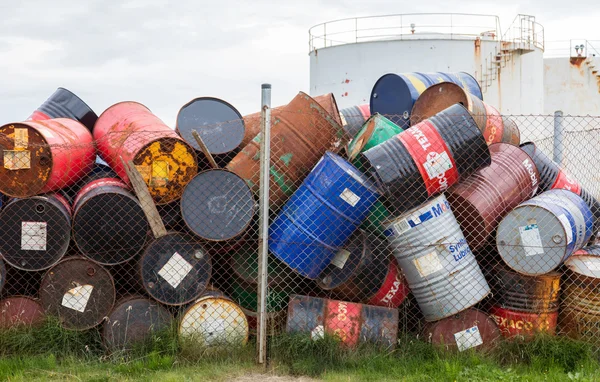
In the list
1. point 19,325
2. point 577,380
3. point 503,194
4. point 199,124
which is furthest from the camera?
point 199,124

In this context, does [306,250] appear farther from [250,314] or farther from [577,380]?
[577,380]

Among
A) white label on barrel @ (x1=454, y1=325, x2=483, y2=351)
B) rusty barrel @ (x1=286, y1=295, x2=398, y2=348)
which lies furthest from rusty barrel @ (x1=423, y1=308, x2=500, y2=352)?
rusty barrel @ (x1=286, y1=295, x2=398, y2=348)

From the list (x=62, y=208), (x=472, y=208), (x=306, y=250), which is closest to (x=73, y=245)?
(x=62, y=208)

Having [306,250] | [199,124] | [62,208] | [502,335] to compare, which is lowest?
[502,335]

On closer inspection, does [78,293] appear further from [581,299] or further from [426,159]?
[581,299]

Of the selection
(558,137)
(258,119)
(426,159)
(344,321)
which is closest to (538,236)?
(426,159)

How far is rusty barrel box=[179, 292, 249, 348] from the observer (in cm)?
514

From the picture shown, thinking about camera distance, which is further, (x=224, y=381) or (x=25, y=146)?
(x=25, y=146)

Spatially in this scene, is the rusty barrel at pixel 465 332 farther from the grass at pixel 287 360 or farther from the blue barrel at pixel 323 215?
the blue barrel at pixel 323 215

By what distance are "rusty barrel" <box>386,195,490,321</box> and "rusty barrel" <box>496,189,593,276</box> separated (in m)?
0.33

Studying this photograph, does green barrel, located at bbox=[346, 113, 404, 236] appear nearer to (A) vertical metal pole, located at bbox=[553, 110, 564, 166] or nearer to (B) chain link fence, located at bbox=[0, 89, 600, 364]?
(B) chain link fence, located at bbox=[0, 89, 600, 364]

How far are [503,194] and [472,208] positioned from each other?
31 cm

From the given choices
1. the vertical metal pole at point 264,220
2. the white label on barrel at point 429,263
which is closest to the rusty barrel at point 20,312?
the vertical metal pole at point 264,220

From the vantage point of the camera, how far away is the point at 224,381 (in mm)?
4707
